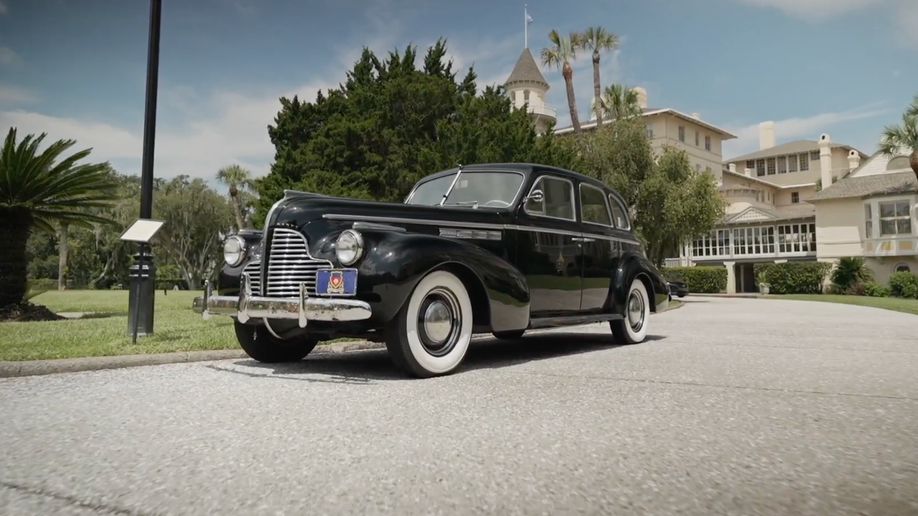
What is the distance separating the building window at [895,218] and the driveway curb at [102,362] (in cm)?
4332

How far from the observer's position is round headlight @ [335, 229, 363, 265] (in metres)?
4.76

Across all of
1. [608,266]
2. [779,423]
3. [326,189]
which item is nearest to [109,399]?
[779,423]

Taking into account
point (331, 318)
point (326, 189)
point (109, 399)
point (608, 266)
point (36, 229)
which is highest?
point (326, 189)

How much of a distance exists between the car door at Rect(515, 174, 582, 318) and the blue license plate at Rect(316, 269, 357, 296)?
1906 millimetres

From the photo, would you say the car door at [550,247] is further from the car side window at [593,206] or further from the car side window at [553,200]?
the car side window at [593,206]

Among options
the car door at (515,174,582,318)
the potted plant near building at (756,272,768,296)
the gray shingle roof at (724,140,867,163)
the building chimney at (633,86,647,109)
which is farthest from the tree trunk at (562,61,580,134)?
the gray shingle roof at (724,140,867,163)

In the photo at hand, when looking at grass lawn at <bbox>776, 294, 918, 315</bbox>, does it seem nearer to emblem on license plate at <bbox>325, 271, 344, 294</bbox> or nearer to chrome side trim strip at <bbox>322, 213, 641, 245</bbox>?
chrome side trim strip at <bbox>322, 213, 641, 245</bbox>

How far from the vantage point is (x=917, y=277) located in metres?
34.0

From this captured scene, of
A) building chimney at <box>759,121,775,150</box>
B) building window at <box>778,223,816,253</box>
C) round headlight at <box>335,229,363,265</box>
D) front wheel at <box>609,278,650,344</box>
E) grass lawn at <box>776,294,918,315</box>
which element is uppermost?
building chimney at <box>759,121,775,150</box>

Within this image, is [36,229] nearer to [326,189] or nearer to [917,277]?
[326,189]

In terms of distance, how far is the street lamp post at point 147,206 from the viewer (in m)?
7.74

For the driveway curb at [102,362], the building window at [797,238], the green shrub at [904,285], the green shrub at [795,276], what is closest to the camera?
the driveway curb at [102,362]

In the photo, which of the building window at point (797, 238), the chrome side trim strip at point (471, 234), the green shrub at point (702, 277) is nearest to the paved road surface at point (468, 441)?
the chrome side trim strip at point (471, 234)

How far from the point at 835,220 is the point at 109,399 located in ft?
153
